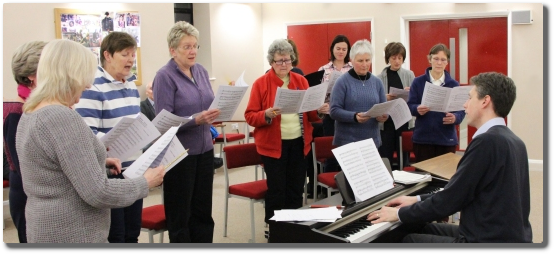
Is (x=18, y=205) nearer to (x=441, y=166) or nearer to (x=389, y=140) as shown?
(x=441, y=166)

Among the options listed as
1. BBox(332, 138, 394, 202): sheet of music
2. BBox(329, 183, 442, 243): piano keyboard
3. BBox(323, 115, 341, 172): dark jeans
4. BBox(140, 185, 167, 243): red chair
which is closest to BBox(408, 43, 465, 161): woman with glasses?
BBox(323, 115, 341, 172): dark jeans

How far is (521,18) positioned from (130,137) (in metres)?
5.58

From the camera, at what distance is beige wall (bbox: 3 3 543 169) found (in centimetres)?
500

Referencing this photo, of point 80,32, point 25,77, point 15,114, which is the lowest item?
point 15,114

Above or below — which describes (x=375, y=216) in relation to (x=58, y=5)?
below

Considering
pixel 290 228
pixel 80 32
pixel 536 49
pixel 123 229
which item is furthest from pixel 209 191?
pixel 536 49

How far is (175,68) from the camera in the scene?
2.92 m

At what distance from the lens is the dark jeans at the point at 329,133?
4.64 metres

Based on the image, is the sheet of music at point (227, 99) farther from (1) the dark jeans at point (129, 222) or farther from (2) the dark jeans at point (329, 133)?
(2) the dark jeans at point (329, 133)

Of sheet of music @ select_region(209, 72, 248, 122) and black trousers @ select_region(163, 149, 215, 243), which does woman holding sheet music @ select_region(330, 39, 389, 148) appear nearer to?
sheet of music @ select_region(209, 72, 248, 122)

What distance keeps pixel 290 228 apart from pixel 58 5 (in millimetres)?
4192

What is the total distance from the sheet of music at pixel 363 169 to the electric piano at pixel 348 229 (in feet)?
0.18

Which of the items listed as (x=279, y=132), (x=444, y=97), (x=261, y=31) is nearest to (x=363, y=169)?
(x=279, y=132)

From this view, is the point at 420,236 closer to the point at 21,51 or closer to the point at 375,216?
the point at 375,216
